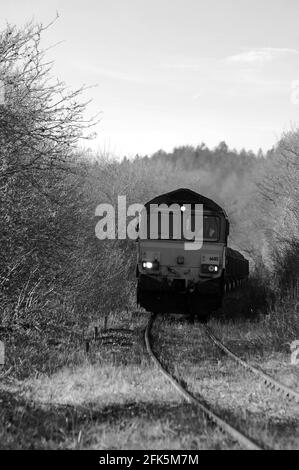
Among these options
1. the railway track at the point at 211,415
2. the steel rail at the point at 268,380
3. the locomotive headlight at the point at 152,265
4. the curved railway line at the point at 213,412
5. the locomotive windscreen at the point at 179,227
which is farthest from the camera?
the locomotive windscreen at the point at 179,227

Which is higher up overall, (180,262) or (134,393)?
(180,262)

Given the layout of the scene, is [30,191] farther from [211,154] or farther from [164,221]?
[211,154]

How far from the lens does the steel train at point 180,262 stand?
57.5 feet

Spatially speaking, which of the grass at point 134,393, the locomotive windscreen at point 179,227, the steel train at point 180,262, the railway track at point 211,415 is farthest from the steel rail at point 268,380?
the locomotive windscreen at point 179,227

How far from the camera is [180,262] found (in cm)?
1762

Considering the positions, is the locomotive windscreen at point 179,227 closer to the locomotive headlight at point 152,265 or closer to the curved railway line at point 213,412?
the locomotive headlight at point 152,265

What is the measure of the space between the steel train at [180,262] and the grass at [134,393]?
2960mm

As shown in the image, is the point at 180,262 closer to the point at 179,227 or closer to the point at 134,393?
the point at 179,227

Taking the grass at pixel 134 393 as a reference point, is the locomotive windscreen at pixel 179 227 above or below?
above

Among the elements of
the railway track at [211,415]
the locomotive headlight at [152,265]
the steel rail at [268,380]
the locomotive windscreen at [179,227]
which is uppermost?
the locomotive windscreen at [179,227]

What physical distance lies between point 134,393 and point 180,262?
953 cm

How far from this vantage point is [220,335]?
1516 centimetres

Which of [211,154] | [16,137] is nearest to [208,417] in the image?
[16,137]

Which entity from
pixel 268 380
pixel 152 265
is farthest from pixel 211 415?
pixel 152 265
